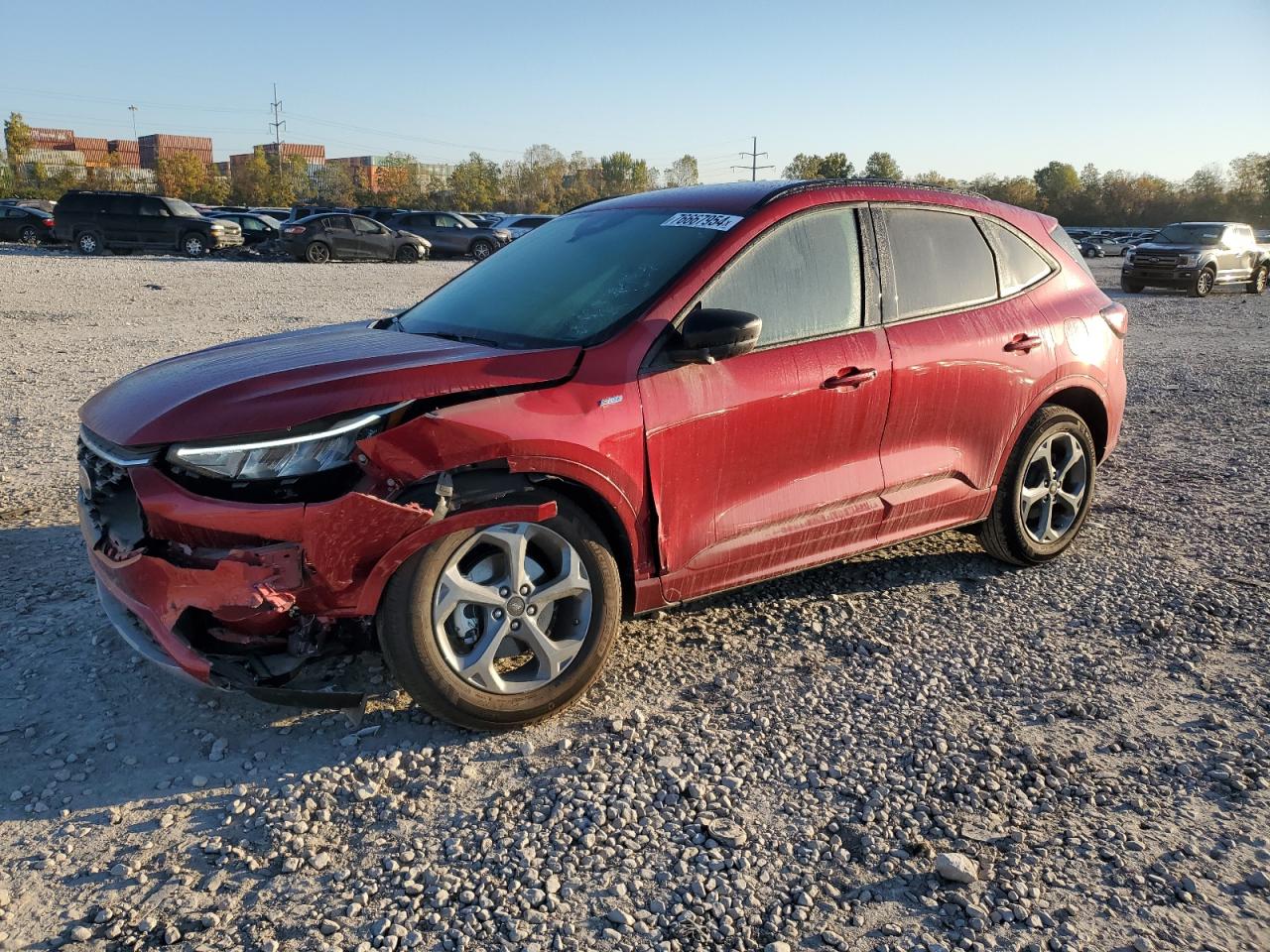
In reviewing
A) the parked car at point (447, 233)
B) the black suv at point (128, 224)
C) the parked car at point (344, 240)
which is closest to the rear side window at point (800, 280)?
the parked car at point (344, 240)

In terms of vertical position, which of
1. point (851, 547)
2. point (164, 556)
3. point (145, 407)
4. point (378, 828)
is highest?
point (145, 407)

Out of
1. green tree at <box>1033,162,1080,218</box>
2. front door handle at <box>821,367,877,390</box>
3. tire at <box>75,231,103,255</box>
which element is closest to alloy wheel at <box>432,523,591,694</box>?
front door handle at <box>821,367,877,390</box>

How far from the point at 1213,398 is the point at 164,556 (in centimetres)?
989

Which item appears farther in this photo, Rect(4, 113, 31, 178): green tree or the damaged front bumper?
Rect(4, 113, 31, 178): green tree

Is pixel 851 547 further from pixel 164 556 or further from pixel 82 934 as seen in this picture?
pixel 82 934

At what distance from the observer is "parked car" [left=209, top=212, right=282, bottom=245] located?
2957cm

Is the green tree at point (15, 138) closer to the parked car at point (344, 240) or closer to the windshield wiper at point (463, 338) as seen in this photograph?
the parked car at point (344, 240)

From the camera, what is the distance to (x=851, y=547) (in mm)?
4059

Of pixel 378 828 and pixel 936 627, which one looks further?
pixel 936 627

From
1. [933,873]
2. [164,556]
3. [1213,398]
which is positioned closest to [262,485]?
[164,556]

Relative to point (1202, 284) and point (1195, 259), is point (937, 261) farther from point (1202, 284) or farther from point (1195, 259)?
point (1202, 284)

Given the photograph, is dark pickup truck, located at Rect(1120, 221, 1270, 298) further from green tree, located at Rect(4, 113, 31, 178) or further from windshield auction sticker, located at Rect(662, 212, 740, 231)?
green tree, located at Rect(4, 113, 31, 178)

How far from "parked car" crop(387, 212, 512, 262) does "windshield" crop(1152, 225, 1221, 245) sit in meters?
19.7

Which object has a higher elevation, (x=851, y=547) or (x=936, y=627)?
(x=851, y=547)
